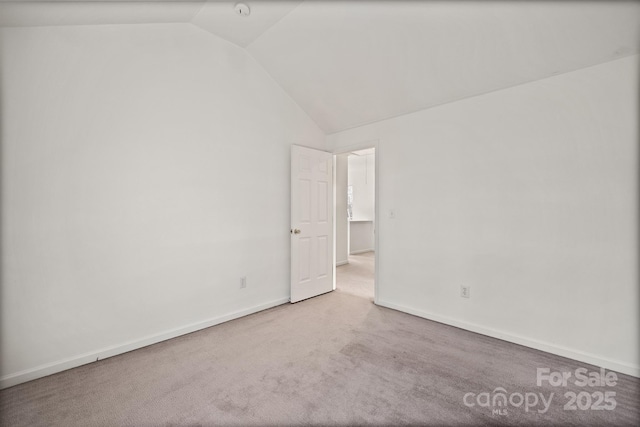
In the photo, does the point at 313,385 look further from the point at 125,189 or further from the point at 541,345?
the point at 125,189

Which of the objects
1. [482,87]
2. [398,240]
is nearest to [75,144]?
[398,240]

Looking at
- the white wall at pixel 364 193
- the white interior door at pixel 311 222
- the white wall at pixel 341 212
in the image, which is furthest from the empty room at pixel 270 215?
the white wall at pixel 364 193

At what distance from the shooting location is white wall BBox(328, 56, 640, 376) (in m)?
2.06

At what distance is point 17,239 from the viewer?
6.31 ft

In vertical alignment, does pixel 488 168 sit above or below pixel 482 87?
below

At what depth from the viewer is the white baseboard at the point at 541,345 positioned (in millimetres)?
2033

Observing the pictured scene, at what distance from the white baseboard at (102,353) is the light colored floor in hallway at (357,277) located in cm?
174

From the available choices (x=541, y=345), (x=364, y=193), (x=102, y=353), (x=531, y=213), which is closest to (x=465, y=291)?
(x=541, y=345)

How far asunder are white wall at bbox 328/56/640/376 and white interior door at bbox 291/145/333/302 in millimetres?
1060

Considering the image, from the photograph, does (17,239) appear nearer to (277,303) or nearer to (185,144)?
(185,144)

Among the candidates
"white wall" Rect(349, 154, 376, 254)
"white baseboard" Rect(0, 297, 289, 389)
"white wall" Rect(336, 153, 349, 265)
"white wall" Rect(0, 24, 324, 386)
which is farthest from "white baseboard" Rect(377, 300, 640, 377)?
"white wall" Rect(349, 154, 376, 254)

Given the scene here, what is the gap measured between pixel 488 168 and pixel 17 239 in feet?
12.8

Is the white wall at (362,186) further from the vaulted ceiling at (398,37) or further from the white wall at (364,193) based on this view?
the vaulted ceiling at (398,37)

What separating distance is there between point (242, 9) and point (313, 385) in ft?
10.6
